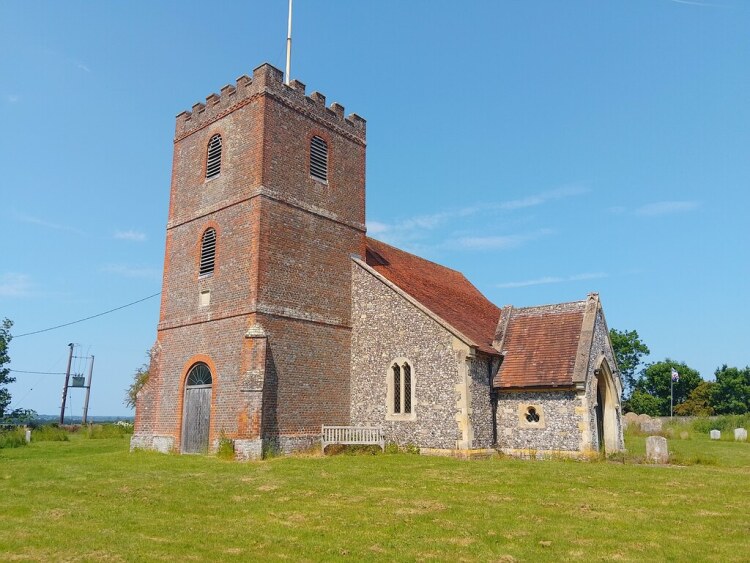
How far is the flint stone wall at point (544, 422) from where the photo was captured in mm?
18484

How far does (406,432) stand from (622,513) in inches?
390

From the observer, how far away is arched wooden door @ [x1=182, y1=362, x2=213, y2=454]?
19.2 meters

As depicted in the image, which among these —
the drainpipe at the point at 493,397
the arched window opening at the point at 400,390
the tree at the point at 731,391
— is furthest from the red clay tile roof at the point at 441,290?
the tree at the point at 731,391

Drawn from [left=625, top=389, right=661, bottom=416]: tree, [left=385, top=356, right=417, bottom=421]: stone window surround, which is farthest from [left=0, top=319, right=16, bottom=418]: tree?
[left=625, top=389, right=661, bottom=416]: tree

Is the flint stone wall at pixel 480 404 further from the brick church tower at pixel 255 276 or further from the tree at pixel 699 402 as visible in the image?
the tree at pixel 699 402

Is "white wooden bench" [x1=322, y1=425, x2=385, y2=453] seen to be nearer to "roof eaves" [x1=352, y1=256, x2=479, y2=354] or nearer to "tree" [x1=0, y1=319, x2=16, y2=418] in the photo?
"roof eaves" [x1=352, y1=256, x2=479, y2=354]

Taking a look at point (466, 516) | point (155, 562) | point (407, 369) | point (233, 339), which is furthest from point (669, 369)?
point (155, 562)

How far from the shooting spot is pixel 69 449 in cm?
2338

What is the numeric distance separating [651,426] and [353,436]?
2402 centimetres

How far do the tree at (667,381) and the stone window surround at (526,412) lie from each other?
51.1m

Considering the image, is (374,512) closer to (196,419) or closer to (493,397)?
(493,397)

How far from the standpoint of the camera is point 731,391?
61.3 metres

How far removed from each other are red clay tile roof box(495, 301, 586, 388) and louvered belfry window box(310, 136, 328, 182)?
352 inches

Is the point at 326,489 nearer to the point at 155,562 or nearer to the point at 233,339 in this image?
the point at 155,562
